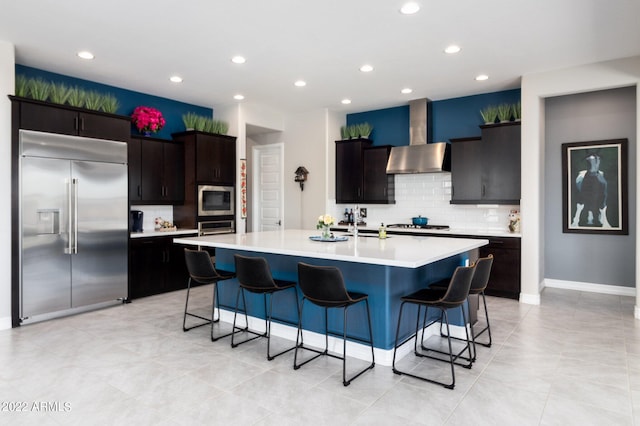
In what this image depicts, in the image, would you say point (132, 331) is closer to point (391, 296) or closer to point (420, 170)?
point (391, 296)

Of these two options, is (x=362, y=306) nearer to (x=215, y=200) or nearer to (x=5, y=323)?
(x=5, y=323)

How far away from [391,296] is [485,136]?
11.7 ft

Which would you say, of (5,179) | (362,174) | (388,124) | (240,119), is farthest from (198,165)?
(388,124)

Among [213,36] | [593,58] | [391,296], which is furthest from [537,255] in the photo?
[213,36]

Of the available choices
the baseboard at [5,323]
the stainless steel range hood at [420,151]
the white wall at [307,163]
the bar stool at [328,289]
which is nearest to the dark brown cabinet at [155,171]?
the baseboard at [5,323]

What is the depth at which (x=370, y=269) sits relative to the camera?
11.2ft

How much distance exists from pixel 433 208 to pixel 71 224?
16.8 feet

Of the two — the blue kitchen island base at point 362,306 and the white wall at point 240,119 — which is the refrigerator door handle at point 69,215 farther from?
the white wall at point 240,119

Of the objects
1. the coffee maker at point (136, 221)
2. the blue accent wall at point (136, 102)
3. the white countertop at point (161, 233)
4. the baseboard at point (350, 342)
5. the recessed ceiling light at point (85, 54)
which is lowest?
the baseboard at point (350, 342)

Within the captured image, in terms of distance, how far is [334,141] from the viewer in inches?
293

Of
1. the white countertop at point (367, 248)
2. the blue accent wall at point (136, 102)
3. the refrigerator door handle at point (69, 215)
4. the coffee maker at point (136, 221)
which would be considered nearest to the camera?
the white countertop at point (367, 248)

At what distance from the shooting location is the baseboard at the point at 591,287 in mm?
5703

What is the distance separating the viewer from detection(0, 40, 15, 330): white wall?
428 centimetres

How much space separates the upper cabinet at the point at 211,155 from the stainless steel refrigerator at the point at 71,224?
47.3 inches
